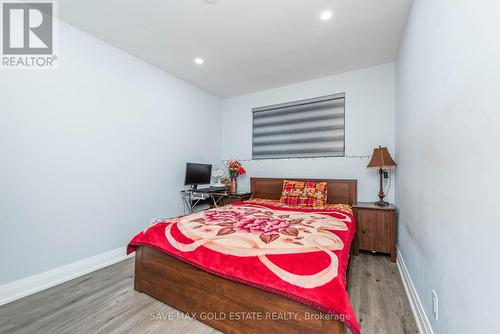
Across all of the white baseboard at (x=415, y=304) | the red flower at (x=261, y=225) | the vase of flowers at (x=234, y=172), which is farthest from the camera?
the vase of flowers at (x=234, y=172)

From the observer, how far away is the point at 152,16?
2.23m

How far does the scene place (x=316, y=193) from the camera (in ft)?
10.6

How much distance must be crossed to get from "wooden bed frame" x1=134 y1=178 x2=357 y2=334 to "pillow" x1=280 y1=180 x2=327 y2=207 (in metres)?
1.99

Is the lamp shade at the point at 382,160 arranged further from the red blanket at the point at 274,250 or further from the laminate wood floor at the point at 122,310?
the laminate wood floor at the point at 122,310

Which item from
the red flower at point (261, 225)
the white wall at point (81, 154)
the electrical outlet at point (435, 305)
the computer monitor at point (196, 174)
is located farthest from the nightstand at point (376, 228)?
the white wall at point (81, 154)

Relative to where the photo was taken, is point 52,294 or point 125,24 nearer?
point 52,294

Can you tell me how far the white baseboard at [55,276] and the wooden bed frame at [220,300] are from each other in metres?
0.86

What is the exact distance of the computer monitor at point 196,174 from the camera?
3635mm

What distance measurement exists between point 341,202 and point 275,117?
199 cm

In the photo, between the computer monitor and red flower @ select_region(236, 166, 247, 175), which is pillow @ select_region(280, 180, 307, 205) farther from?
the computer monitor

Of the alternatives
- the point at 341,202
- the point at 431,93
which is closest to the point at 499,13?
the point at 431,93

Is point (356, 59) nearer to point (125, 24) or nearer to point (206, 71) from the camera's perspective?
point (206, 71)

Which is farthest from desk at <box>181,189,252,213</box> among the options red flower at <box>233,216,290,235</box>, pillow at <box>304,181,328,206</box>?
red flower at <box>233,216,290,235</box>

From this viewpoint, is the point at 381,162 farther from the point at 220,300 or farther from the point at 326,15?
the point at 220,300
